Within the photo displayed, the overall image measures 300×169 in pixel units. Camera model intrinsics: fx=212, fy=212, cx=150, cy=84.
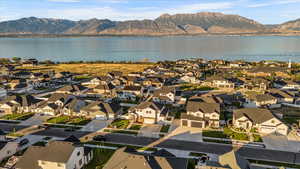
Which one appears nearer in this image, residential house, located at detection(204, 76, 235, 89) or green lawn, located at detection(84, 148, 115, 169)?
green lawn, located at detection(84, 148, 115, 169)

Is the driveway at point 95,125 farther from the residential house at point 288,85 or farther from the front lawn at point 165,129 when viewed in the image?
the residential house at point 288,85

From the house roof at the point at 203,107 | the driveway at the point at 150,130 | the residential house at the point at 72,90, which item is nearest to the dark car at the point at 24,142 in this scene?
the driveway at the point at 150,130

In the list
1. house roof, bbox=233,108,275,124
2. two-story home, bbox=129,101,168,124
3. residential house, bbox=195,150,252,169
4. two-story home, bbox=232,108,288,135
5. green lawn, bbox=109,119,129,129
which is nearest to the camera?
residential house, bbox=195,150,252,169

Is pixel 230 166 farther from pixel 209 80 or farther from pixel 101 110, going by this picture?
pixel 209 80

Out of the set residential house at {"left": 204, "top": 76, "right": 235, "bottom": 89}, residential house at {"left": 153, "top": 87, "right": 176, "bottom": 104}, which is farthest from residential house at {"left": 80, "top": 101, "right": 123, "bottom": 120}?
residential house at {"left": 204, "top": 76, "right": 235, "bottom": 89}

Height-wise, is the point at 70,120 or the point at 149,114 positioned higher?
the point at 149,114

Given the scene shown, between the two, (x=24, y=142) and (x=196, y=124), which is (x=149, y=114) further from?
(x=24, y=142)

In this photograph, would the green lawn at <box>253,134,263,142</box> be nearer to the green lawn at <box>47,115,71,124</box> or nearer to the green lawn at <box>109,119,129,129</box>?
the green lawn at <box>109,119,129,129</box>

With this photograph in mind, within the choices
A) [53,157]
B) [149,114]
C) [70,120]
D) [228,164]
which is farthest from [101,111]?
[228,164]
